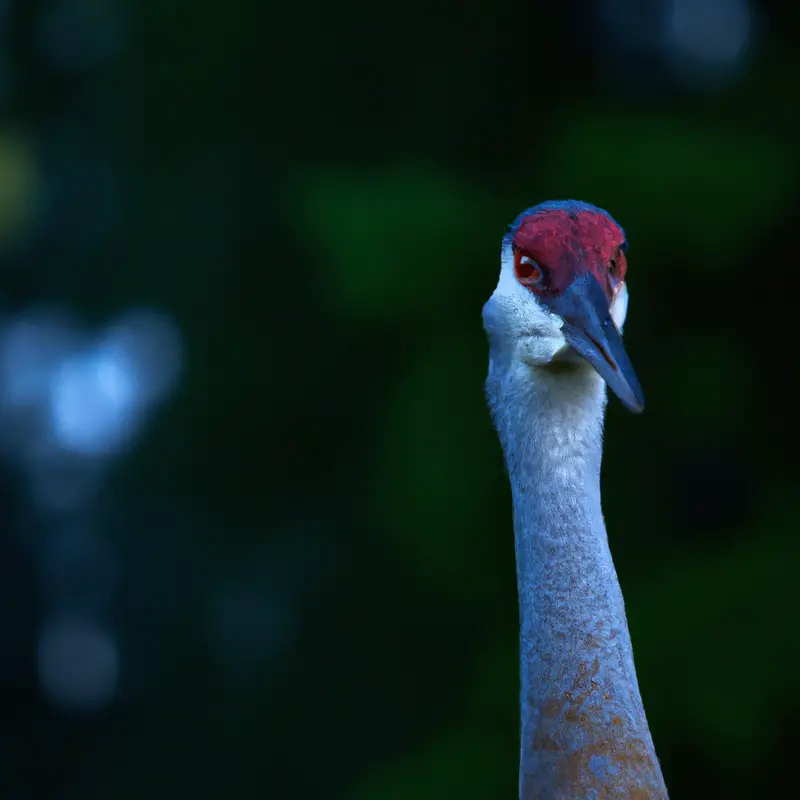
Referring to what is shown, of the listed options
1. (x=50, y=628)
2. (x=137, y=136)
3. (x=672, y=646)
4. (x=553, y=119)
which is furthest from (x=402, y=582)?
(x=50, y=628)

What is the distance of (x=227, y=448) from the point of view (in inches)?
242

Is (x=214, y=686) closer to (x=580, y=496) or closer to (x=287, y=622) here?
(x=287, y=622)

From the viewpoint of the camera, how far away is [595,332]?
→ 1719 millimetres

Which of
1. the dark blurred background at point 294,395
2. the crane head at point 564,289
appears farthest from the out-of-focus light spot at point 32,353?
the crane head at point 564,289

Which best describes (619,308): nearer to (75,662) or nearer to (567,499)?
(567,499)

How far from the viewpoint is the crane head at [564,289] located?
5.71ft

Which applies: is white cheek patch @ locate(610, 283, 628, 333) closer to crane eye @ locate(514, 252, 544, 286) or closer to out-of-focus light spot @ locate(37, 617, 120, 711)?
crane eye @ locate(514, 252, 544, 286)

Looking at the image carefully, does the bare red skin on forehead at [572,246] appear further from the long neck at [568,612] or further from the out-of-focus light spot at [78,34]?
the out-of-focus light spot at [78,34]

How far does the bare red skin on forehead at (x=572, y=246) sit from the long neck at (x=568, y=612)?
0.15 meters

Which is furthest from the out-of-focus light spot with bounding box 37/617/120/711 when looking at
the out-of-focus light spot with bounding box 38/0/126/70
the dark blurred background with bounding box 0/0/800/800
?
the out-of-focus light spot with bounding box 38/0/126/70

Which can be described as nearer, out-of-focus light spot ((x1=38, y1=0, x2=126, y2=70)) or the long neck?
the long neck

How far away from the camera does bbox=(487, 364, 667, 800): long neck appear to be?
1705 mm

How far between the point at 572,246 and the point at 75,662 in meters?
6.93

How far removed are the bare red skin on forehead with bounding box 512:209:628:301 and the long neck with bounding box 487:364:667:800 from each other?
0.15 metres
